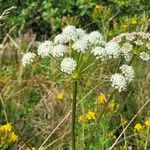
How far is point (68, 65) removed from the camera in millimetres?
2527

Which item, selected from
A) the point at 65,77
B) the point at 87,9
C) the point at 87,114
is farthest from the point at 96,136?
the point at 87,9

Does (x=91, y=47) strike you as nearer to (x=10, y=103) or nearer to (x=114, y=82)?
(x=114, y=82)

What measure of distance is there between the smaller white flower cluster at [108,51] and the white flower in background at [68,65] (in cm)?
10

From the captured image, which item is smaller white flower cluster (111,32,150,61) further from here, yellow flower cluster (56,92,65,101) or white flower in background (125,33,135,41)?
yellow flower cluster (56,92,65,101)

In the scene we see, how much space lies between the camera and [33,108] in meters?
4.87

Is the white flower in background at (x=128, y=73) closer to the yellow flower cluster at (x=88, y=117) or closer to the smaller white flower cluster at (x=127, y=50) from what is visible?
the smaller white flower cluster at (x=127, y=50)

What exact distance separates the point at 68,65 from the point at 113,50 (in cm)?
21

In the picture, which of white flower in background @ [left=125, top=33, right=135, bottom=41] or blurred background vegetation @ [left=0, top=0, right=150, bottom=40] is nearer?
white flower in background @ [left=125, top=33, right=135, bottom=41]

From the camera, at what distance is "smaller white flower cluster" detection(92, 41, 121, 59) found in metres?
2.56

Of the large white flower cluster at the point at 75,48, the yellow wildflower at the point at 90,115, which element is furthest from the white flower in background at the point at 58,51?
the yellow wildflower at the point at 90,115

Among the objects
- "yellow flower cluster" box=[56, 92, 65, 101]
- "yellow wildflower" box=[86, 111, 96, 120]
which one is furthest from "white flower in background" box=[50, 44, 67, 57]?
"yellow flower cluster" box=[56, 92, 65, 101]

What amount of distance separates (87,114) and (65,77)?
1.40 metres

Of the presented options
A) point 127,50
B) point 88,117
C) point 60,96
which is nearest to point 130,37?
point 127,50

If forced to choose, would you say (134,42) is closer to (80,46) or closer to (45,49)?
(80,46)
